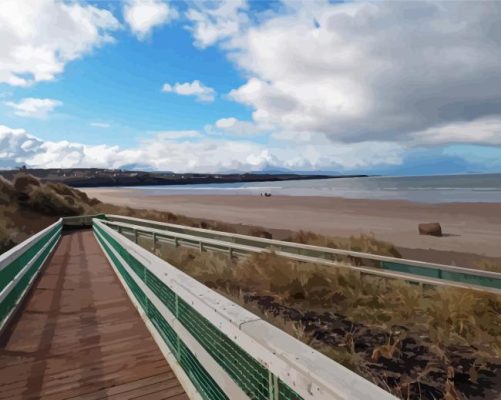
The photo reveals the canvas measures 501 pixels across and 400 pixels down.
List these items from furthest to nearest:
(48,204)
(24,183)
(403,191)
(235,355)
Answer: (403,191)
(24,183)
(48,204)
(235,355)

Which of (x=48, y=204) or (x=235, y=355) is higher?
(x=235, y=355)

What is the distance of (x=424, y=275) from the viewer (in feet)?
27.3

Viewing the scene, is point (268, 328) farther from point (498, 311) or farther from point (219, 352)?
point (498, 311)

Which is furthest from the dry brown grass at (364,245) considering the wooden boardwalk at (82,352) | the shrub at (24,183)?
the shrub at (24,183)

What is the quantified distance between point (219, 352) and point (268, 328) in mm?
898

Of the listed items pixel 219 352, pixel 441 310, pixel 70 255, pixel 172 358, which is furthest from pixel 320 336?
pixel 70 255

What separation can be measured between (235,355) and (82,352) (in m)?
2.93

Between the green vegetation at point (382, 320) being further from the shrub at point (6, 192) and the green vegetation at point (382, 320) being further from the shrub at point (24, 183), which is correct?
the shrub at point (24, 183)

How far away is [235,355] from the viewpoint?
2539 millimetres

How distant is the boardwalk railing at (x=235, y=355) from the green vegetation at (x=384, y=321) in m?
2.19

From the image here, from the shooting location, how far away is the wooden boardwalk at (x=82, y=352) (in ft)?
12.3

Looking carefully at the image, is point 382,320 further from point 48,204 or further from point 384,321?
point 48,204

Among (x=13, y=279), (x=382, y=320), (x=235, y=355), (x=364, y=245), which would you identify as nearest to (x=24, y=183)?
(x=364, y=245)

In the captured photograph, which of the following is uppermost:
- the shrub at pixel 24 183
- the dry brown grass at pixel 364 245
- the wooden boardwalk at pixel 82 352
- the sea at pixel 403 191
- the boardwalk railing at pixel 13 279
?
the shrub at pixel 24 183
